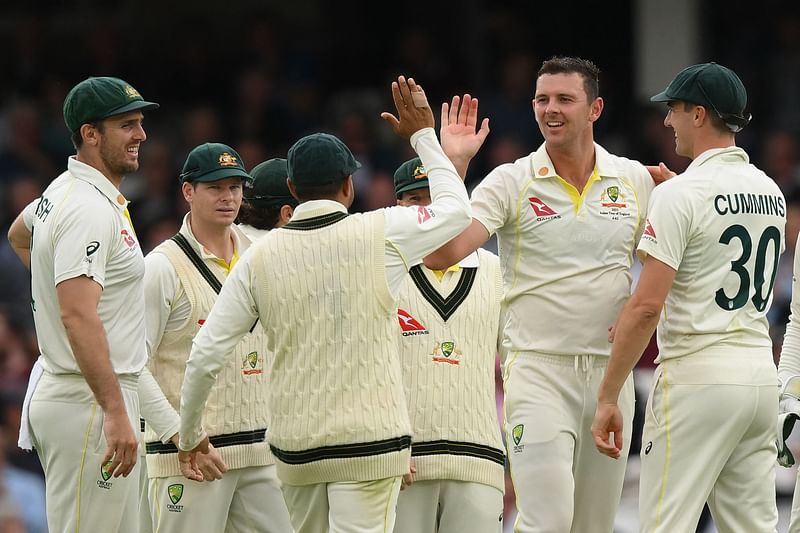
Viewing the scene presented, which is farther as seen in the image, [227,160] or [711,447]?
[227,160]

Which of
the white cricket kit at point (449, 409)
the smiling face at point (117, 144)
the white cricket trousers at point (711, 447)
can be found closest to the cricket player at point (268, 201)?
the white cricket kit at point (449, 409)

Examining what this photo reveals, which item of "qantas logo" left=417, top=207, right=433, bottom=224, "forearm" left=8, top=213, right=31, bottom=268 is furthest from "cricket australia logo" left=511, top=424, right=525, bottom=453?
"forearm" left=8, top=213, right=31, bottom=268

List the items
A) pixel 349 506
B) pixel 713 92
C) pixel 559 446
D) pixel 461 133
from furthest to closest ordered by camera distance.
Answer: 1. pixel 559 446
2. pixel 461 133
3. pixel 713 92
4. pixel 349 506

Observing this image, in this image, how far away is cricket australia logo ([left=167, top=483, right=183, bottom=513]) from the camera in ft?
21.0

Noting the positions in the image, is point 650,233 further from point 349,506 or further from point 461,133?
point 349,506

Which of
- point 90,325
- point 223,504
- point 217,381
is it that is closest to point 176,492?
point 223,504

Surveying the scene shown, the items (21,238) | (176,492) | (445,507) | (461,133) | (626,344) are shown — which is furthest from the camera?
(21,238)

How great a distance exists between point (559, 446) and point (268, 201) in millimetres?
1944

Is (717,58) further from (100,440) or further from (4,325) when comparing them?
→ (100,440)

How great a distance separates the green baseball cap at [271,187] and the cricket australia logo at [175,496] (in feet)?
4.70

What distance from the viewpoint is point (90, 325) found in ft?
18.3

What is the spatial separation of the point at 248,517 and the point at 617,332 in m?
2.03

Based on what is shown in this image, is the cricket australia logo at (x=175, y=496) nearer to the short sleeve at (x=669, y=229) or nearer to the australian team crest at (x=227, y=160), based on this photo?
the australian team crest at (x=227, y=160)

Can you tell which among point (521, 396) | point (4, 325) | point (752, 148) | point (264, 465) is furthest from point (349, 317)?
point (752, 148)
